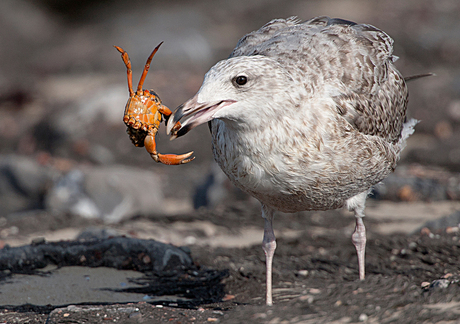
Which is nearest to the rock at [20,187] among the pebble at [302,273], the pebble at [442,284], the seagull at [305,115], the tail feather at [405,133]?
the pebble at [302,273]

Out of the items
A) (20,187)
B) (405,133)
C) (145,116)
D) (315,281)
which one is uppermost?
(20,187)

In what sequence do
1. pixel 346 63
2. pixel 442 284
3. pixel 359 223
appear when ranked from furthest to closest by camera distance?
pixel 359 223 → pixel 346 63 → pixel 442 284

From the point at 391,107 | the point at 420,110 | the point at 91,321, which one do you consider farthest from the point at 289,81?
the point at 420,110

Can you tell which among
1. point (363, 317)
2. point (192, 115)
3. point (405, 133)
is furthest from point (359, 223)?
point (192, 115)

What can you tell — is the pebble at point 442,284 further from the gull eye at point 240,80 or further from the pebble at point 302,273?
the gull eye at point 240,80

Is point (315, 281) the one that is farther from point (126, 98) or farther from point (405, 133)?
point (126, 98)

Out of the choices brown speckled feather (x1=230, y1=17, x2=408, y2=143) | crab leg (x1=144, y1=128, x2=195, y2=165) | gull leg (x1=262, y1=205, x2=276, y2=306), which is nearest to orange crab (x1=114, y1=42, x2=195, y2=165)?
crab leg (x1=144, y1=128, x2=195, y2=165)
